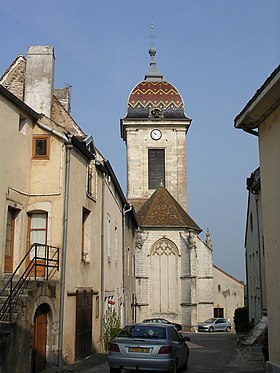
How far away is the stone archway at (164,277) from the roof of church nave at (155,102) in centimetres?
1631

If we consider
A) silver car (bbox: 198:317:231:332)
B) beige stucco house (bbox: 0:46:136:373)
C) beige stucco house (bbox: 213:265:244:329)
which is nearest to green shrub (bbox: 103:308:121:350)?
beige stucco house (bbox: 0:46:136:373)

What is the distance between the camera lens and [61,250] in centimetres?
1353

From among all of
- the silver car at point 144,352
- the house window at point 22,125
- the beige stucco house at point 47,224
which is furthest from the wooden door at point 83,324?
the house window at point 22,125

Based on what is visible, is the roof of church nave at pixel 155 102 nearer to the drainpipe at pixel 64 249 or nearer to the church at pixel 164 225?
the church at pixel 164 225

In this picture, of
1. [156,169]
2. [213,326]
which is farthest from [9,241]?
[156,169]

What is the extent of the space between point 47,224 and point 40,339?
10.2 ft

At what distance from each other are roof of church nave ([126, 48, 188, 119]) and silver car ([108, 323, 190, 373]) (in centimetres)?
3983

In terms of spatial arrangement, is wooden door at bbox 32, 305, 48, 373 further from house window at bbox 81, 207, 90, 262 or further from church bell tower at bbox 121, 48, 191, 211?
church bell tower at bbox 121, 48, 191, 211

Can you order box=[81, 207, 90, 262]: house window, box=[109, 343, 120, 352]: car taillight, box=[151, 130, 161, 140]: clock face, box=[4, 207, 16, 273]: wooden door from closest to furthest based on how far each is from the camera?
box=[109, 343, 120, 352]: car taillight, box=[4, 207, 16, 273]: wooden door, box=[81, 207, 90, 262]: house window, box=[151, 130, 161, 140]: clock face

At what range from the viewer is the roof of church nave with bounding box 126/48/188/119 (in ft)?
165

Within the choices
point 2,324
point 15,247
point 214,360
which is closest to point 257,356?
point 214,360

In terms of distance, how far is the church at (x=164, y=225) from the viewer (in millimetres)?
37312

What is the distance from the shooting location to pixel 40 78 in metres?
16.5

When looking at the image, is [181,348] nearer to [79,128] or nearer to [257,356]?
[257,356]
